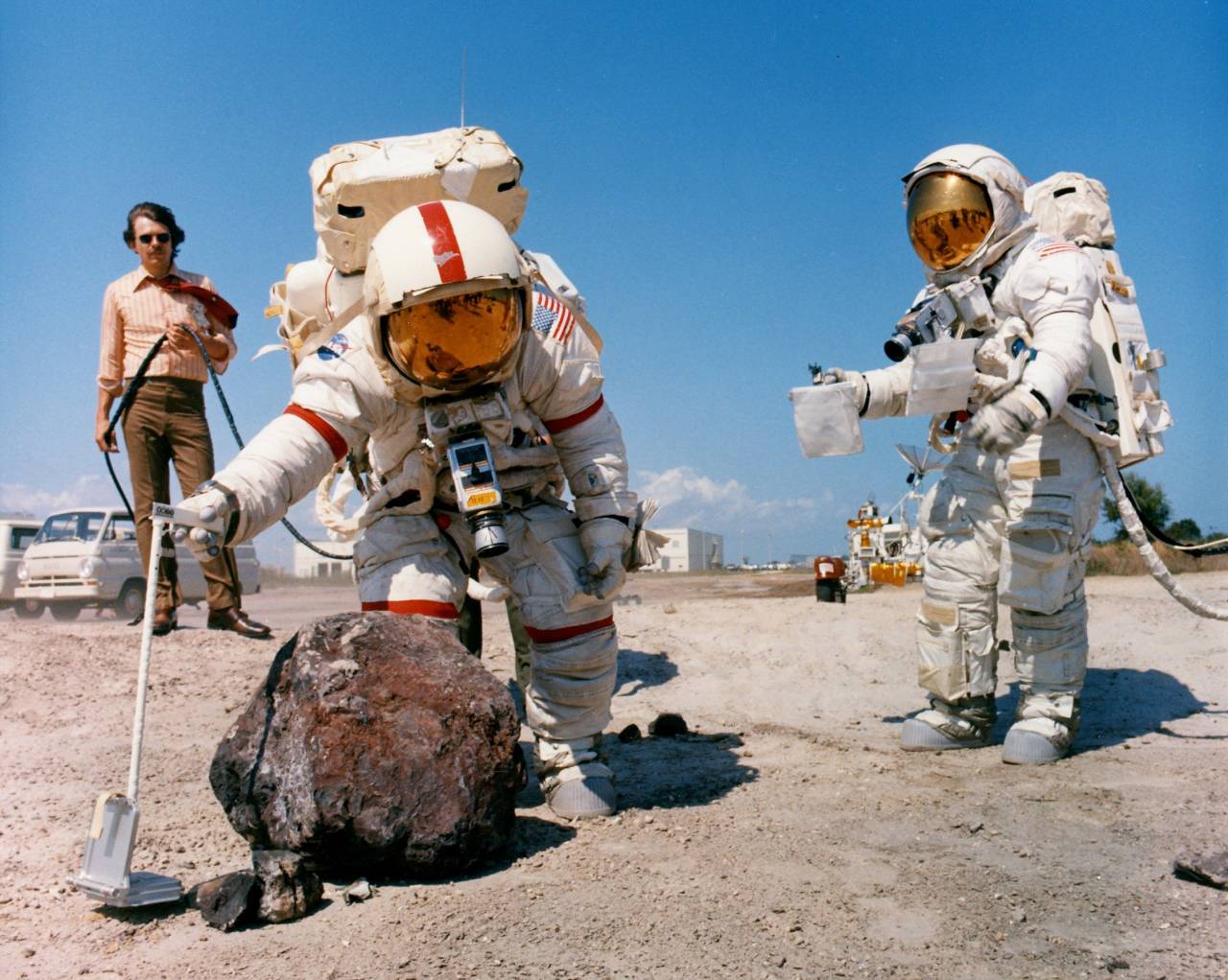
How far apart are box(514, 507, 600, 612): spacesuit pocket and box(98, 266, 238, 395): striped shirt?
3236 mm

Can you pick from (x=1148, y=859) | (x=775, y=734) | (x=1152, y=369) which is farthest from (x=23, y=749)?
(x=1152, y=369)

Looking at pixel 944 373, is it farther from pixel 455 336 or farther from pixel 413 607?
pixel 413 607

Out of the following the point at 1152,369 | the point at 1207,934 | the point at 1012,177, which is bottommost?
the point at 1207,934

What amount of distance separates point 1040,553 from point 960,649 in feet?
1.80

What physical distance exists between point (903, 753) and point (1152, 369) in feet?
6.70

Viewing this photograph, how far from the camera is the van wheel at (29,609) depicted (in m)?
11.4

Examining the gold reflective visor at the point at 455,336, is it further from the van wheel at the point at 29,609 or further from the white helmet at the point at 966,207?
the van wheel at the point at 29,609

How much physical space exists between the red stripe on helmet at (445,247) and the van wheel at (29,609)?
382 inches

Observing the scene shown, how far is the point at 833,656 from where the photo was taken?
7.07m

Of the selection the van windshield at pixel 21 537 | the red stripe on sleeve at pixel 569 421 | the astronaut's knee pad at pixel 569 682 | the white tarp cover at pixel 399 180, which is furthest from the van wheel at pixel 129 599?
the red stripe on sleeve at pixel 569 421

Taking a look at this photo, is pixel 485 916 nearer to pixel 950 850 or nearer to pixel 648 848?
pixel 648 848

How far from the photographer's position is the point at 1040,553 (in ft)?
15.1

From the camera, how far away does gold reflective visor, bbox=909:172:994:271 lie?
4656 millimetres

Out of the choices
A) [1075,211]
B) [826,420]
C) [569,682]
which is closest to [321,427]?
[569,682]
